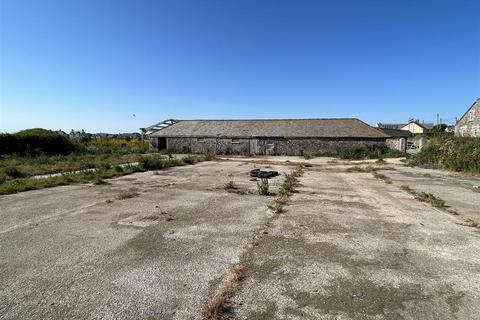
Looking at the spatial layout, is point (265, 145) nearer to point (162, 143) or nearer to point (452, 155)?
point (162, 143)

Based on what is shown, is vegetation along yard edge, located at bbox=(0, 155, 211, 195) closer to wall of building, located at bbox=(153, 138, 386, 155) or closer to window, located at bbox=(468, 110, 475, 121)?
wall of building, located at bbox=(153, 138, 386, 155)

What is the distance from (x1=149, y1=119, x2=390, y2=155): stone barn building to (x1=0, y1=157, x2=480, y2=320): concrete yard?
21822 millimetres

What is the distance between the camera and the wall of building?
3095 centimetres

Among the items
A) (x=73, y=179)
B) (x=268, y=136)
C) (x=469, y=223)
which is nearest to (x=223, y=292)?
(x=469, y=223)

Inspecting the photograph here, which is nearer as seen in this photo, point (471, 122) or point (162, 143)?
point (471, 122)

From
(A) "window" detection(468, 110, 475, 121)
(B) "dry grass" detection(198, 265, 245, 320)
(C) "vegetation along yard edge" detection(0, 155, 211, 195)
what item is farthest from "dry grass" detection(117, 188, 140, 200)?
(A) "window" detection(468, 110, 475, 121)

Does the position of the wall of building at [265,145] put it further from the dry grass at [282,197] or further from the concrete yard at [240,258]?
the concrete yard at [240,258]

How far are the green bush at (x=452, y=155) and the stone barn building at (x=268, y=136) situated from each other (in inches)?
296

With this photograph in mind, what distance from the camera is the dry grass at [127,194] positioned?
986cm

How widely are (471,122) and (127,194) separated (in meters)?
37.1

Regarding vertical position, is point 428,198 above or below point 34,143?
below

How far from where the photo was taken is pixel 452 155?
19.7 m

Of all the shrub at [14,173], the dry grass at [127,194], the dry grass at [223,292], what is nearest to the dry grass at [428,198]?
the dry grass at [223,292]

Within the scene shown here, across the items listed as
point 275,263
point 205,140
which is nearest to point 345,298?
point 275,263
